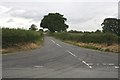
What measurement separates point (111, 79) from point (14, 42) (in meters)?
21.9

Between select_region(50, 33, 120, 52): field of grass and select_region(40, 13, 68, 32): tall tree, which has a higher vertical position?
select_region(40, 13, 68, 32): tall tree

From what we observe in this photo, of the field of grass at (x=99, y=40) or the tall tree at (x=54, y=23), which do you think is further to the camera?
the tall tree at (x=54, y=23)

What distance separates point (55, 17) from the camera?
131875mm

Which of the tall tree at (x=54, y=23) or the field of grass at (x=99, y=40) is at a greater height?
the tall tree at (x=54, y=23)

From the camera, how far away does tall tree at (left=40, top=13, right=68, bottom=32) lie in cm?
12825

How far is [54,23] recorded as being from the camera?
129 metres

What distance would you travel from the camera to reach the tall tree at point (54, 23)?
421 ft

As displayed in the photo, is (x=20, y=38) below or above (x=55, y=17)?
below

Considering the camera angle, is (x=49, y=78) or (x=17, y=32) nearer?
(x=49, y=78)

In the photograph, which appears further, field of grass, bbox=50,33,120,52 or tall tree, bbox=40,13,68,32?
tall tree, bbox=40,13,68,32

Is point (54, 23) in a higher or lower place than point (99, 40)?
higher

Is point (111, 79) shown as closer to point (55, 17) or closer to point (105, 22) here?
point (105, 22)

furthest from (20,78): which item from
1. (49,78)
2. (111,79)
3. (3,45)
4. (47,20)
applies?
(47,20)

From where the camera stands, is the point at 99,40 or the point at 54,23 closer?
the point at 99,40
